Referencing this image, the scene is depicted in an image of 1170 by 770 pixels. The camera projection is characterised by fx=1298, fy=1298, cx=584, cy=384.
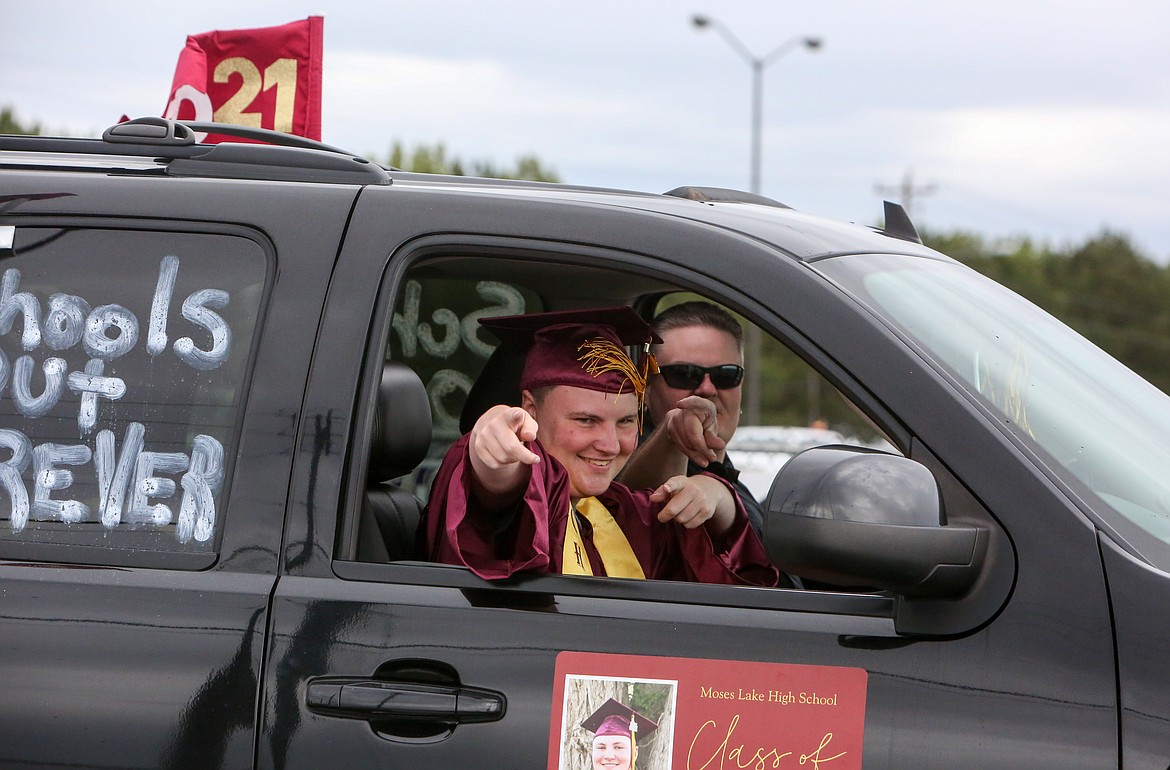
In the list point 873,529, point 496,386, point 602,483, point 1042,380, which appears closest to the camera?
point 873,529

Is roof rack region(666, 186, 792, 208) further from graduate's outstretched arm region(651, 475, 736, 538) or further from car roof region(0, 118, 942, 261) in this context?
→ graduate's outstretched arm region(651, 475, 736, 538)

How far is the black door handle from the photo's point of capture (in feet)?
6.01

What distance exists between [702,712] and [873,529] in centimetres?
36

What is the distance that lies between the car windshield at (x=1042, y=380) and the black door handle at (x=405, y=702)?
83 cm

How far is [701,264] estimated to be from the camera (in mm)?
2014

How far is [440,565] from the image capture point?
6.41ft

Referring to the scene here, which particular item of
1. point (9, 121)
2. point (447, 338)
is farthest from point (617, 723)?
point (9, 121)

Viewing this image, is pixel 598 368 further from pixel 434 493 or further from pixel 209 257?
pixel 209 257

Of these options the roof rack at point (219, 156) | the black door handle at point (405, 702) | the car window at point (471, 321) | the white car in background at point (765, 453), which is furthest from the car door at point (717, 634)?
the car window at point (471, 321)

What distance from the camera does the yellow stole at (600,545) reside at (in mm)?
2383

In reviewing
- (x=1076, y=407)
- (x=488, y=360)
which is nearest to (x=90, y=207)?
(x=488, y=360)

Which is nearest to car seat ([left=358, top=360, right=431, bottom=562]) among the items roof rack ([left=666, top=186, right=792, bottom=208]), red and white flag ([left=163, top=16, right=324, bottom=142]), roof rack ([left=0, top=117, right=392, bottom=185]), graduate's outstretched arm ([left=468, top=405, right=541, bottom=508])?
graduate's outstretched arm ([left=468, top=405, right=541, bottom=508])

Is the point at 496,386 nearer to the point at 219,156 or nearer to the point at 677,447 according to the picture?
the point at 677,447

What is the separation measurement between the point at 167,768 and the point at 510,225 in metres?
0.97
